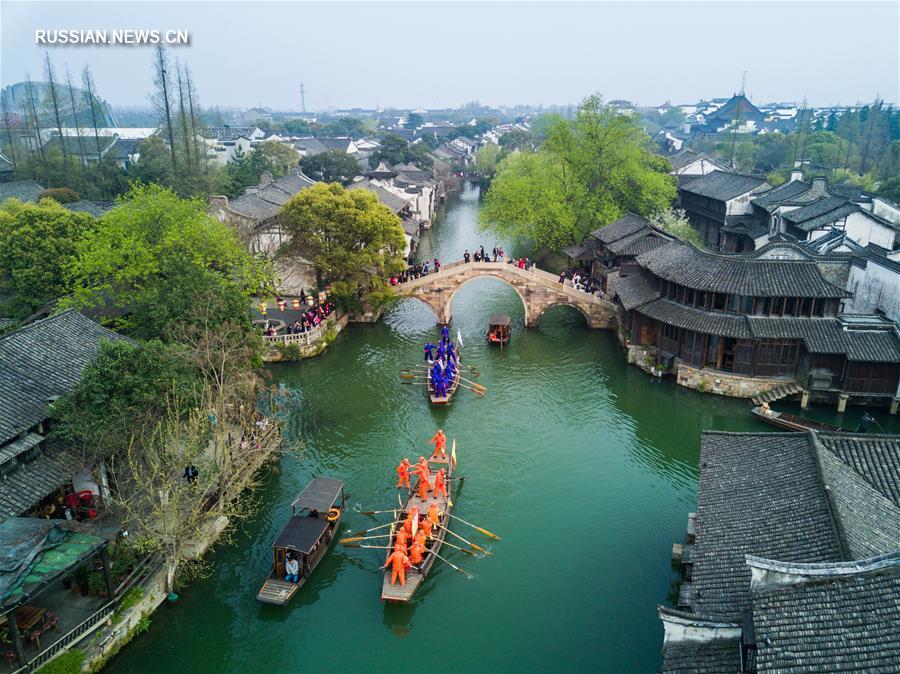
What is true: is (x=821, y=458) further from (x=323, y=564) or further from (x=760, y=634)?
(x=323, y=564)

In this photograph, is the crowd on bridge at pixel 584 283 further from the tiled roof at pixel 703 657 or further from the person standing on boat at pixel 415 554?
the tiled roof at pixel 703 657

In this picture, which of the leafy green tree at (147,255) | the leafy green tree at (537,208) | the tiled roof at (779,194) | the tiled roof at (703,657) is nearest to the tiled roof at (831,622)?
the tiled roof at (703,657)

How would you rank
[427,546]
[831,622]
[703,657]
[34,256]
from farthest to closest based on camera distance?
[34,256], [427,546], [703,657], [831,622]

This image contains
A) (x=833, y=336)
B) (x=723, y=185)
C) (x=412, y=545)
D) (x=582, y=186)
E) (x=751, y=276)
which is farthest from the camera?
(x=723, y=185)

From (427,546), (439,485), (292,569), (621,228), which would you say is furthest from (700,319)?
(292,569)

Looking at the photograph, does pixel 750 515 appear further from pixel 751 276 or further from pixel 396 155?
pixel 396 155

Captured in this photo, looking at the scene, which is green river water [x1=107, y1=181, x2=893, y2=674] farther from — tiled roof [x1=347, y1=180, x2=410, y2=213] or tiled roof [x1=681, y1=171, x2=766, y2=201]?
tiled roof [x1=681, y1=171, x2=766, y2=201]
